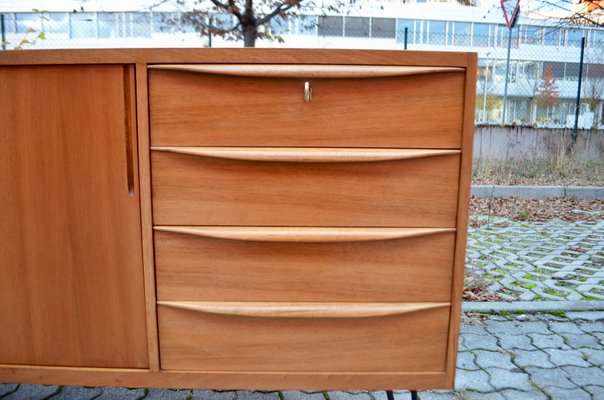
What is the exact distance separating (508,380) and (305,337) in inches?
42.8

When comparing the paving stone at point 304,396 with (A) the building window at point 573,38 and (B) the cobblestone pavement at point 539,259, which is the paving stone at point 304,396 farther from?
(A) the building window at point 573,38

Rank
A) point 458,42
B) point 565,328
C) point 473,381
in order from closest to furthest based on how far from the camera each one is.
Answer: point 473,381 < point 565,328 < point 458,42

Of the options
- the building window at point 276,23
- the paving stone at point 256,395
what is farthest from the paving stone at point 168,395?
the building window at point 276,23

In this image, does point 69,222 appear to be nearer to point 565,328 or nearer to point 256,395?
point 256,395

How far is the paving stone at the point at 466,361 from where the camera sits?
2.11m

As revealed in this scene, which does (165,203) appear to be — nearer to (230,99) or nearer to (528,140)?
(230,99)

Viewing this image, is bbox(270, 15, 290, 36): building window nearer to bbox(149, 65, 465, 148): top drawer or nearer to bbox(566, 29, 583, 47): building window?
bbox(149, 65, 465, 148): top drawer

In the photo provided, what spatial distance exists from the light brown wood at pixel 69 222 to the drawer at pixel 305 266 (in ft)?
0.45

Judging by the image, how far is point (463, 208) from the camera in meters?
1.39

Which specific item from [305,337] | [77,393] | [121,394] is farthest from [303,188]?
[77,393]

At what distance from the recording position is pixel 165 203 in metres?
1.39

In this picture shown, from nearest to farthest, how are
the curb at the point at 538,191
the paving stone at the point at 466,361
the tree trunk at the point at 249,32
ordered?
the paving stone at the point at 466,361 < the tree trunk at the point at 249,32 < the curb at the point at 538,191

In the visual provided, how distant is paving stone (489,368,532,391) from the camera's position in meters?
1.95

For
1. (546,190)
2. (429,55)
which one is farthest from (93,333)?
(546,190)
